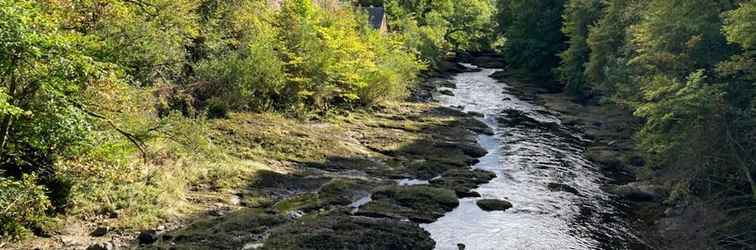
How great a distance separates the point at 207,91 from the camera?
88.9ft

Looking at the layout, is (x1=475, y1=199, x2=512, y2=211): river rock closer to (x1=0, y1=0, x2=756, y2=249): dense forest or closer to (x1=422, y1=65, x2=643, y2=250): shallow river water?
(x1=422, y1=65, x2=643, y2=250): shallow river water

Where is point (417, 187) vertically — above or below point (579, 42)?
below

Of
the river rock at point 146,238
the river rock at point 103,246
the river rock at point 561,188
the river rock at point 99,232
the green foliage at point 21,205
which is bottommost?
the river rock at point 561,188

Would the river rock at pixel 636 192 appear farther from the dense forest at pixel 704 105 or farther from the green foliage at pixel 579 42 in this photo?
the green foliage at pixel 579 42

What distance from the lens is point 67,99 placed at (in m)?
14.9

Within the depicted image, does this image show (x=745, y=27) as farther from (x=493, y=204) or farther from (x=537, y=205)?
(x=493, y=204)

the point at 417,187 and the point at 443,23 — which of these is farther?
the point at 443,23

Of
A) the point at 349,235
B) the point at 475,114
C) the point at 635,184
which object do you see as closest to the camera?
the point at 349,235

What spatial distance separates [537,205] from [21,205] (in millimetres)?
16285

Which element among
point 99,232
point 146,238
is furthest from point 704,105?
point 99,232

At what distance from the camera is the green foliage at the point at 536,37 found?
196 feet

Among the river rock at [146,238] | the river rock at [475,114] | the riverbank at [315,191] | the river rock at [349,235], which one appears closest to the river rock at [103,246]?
the riverbank at [315,191]

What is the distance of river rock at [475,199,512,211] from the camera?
71.7 feet

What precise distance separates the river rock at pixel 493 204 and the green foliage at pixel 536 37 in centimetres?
3827
